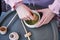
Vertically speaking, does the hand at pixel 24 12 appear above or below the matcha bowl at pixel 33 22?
above

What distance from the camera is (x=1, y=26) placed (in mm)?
648

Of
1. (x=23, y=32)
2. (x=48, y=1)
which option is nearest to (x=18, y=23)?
(x=23, y=32)

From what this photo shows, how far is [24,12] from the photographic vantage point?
2.04 feet

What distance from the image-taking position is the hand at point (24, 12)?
1.96 ft

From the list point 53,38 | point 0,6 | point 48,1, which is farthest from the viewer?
point 0,6

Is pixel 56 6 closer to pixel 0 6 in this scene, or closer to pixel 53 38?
pixel 53 38

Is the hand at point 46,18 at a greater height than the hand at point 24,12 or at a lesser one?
lesser

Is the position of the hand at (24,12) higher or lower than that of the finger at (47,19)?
higher

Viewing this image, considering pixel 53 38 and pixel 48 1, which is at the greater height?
pixel 48 1

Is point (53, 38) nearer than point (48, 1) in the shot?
Yes

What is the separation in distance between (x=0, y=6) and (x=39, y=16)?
0.91 feet

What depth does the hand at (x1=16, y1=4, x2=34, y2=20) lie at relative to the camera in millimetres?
597

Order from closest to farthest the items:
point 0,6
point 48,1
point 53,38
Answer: point 53,38 → point 48,1 → point 0,6

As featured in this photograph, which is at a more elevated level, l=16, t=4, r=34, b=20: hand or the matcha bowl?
l=16, t=4, r=34, b=20: hand
